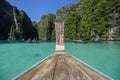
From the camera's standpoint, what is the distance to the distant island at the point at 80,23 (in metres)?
90.4

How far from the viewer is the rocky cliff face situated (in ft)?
442

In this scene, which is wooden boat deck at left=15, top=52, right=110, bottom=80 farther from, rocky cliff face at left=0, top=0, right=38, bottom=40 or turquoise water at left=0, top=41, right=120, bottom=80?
rocky cliff face at left=0, top=0, right=38, bottom=40

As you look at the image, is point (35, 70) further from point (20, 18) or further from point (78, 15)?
point (20, 18)

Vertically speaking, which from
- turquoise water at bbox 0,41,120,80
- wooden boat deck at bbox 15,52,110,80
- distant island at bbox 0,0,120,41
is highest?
distant island at bbox 0,0,120,41

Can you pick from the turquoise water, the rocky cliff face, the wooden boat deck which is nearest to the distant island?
the rocky cliff face

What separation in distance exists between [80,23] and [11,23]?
55465 millimetres

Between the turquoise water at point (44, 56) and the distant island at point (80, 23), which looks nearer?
the turquoise water at point (44, 56)

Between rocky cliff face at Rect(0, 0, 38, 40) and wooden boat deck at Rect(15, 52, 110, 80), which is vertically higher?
rocky cliff face at Rect(0, 0, 38, 40)

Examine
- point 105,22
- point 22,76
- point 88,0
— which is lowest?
point 22,76

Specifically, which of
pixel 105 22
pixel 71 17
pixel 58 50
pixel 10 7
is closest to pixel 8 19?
pixel 10 7

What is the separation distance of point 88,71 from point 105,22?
86908 millimetres

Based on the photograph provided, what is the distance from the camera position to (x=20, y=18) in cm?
15225

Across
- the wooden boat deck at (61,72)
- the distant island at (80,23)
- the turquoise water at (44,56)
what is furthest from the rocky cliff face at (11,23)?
the wooden boat deck at (61,72)

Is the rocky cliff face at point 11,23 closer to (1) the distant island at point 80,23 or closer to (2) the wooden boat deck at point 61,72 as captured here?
(1) the distant island at point 80,23
